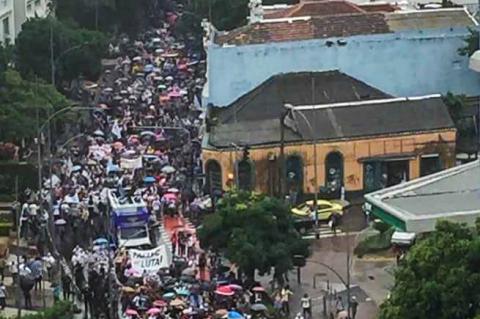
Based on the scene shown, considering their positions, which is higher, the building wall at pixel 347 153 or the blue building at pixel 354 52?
the blue building at pixel 354 52

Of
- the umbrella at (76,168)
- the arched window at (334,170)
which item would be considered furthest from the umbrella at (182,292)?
the arched window at (334,170)

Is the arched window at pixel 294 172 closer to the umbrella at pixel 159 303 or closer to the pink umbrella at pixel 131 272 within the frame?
the pink umbrella at pixel 131 272

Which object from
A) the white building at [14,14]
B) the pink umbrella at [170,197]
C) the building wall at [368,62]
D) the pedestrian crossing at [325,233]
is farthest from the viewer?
the white building at [14,14]

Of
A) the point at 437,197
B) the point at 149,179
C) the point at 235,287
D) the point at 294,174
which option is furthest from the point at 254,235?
the point at 294,174

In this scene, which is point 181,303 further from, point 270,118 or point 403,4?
point 403,4

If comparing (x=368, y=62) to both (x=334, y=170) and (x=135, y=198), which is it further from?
(x=135, y=198)

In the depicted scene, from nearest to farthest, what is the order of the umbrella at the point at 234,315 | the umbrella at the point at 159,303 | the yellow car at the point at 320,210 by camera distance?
1. the umbrella at the point at 234,315
2. the umbrella at the point at 159,303
3. the yellow car at the point at 320,210

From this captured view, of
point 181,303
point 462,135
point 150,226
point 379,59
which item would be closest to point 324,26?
point 379,59
